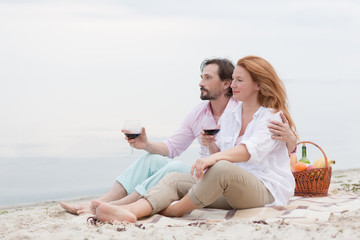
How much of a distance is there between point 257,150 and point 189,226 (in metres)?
0.96

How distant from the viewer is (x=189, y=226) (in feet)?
15.0

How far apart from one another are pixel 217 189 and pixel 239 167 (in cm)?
29

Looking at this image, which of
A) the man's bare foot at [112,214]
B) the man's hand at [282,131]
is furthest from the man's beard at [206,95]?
the man's bare foot at [112,214]

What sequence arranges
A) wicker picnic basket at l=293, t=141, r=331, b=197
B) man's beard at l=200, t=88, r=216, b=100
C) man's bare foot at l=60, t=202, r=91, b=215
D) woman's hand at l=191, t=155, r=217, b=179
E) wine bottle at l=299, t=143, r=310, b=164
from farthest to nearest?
wine bottle at l=299, t=143, r=310, b=164 → wicker picnic basket at l=293, t=141, r=331, b=197 → man's beard at l=200, t=88, r=216, b=100 → man's bare foot at l=60, t=202, r=91, b=215 → woman's hand at l=191, t=155, r=217, b=179

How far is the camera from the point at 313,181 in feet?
21.4

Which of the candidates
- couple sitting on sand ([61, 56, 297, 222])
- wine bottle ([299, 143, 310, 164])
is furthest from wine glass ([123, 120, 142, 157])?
wine bottle ([299, 143, 310, 164])

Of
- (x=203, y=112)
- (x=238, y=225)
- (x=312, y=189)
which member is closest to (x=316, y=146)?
(x=312, y=189)

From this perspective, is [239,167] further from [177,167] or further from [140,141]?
[140,141]

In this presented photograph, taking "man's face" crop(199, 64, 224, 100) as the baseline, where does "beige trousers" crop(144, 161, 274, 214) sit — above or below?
below

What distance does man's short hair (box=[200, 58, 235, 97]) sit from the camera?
641 cm

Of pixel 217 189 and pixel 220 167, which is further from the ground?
pixel 220 167

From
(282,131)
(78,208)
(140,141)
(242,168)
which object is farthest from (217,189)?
(78,208)

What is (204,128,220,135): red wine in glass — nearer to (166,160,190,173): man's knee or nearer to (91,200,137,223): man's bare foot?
(166,160,190,173): man's knee

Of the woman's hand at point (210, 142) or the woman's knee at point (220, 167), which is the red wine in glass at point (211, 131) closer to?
the woman's hand at point (210, 142)
